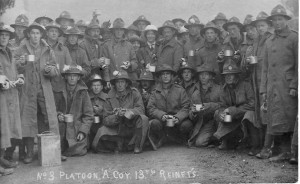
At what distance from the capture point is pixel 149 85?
688cm

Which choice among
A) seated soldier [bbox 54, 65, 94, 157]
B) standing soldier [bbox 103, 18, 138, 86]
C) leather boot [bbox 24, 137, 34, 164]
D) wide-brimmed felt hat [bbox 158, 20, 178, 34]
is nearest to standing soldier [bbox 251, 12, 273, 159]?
wide-brimmed felt hat [bbox 158, 20, 178, 34]

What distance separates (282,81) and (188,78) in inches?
69.5

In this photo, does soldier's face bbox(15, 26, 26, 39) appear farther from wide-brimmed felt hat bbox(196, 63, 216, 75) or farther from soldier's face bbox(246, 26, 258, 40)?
soldier's face bbox(246, 26, 258, 40)

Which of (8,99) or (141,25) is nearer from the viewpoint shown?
(8,99)

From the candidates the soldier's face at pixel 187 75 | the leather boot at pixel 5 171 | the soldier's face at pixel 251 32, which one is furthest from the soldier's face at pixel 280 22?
the leather boot at pixel 5 171

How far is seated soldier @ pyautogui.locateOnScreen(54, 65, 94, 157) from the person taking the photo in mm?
5934

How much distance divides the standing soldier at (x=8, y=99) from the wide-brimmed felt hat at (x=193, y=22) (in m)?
2.58

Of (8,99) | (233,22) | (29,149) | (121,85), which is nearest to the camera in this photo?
(8,99)

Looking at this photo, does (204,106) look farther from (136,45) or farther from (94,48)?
(94,48)

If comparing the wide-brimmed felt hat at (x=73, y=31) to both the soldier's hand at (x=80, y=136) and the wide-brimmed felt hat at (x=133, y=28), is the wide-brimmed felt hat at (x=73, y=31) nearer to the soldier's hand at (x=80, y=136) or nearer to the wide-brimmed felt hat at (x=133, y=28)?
the wide-brimmed felt hat at (x=133, y=28)

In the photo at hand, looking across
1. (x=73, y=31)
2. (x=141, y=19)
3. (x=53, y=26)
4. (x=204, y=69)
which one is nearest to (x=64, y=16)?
(x=53, y=26)

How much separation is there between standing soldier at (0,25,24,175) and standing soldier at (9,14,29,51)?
0.52 m

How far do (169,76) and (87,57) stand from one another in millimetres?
1387

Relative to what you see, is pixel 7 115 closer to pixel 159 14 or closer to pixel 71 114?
pixel 71 114
